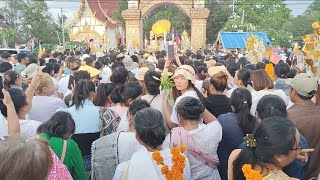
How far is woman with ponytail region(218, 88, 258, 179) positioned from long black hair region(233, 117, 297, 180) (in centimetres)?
96

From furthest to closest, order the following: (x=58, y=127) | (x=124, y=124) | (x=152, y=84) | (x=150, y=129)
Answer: (x=152, y=84) → (x=124, y=124) → (x=58, y=127) → (x=150, y=129)

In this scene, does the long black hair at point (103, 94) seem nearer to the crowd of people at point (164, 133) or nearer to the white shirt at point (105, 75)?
the crowd of people at point (164, 133)

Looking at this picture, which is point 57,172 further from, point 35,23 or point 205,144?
point 35,23

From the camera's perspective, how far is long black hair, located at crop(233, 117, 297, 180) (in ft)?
7.57

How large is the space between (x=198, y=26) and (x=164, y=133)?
2564 centimetres

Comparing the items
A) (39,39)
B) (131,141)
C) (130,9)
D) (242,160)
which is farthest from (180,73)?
(39,39)

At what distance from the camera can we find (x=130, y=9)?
27828 millimetres

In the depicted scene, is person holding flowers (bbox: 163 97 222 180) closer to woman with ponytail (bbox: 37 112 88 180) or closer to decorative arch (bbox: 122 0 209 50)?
woman with ponytail (bbox: 37 112 88 180)

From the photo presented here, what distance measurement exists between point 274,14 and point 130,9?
→ 1452 cm

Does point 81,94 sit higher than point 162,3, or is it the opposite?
point 162,3

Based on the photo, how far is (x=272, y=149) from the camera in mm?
2307

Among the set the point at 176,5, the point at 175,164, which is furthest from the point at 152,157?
the point at 176,5

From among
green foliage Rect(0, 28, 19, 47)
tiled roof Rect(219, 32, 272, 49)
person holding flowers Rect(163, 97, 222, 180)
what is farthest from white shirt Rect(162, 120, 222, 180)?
green foliage Rect(0, 28, 19, 47)

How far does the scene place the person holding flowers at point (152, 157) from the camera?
262cm
